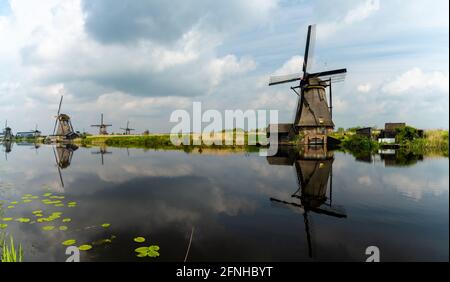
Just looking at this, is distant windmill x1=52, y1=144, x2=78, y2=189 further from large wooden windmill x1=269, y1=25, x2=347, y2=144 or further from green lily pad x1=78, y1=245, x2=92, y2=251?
large wooden windmill x1=269, y1=25, x2=347, y2=144

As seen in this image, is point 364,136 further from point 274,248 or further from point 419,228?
point 274,248

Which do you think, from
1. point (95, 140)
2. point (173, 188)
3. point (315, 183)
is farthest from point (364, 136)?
point (95, 140)

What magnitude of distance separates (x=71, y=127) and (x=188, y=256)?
3041 inches

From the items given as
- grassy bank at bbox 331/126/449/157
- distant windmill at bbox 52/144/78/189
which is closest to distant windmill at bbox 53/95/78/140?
distant windmill at bbox 52/144/78/189

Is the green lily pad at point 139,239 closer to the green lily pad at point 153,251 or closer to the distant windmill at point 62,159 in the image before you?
the green lily pad at point 153,251

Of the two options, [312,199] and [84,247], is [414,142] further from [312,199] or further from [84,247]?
[84,247]

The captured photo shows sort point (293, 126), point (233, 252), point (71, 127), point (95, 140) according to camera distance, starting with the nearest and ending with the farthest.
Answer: point (233, 252) → point (293, 126) → point (95, 140) → point (71, 127)

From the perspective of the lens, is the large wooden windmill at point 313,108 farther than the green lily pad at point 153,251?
Yes

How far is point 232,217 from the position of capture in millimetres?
8508

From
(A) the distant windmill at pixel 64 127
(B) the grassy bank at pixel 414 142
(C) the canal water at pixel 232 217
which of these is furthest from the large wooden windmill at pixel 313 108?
(A) the distant windmill at pixel 64 127

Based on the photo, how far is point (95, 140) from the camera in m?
65.2

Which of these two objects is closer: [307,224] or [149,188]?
[307,224]

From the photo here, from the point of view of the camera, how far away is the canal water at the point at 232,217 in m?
6.04
